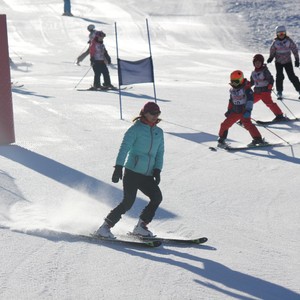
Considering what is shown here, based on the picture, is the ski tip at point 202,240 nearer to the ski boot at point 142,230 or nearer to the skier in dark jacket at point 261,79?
the ski boot at point 142,230

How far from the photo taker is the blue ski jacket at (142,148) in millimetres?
7047

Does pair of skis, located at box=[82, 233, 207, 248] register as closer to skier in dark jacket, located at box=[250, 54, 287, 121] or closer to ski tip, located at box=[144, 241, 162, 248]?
ski tip, located at box=[144, 241, 162, 248]

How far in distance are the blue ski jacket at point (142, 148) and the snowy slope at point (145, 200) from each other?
701mm

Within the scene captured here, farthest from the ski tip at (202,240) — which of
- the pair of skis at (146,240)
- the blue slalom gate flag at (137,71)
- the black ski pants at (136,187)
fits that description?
the blue slalom gate flag at (137,71)

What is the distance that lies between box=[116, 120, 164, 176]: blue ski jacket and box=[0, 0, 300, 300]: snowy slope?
0.70 metres

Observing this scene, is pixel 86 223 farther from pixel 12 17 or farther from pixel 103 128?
pixel 12 17

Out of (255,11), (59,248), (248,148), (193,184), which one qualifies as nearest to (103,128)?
(248,148)

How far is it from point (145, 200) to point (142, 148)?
1878mm

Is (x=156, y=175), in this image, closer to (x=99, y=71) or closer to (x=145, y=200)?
(x=145, y=200)

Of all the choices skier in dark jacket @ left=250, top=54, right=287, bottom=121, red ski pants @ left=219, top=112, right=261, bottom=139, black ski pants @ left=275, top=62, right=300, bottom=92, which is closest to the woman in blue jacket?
red ski pants @ left=219, top=112, right=261, bottom=139

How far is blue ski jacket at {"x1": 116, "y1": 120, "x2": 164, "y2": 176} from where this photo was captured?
7047 millimetres

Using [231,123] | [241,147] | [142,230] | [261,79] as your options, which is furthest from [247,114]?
[142,230]

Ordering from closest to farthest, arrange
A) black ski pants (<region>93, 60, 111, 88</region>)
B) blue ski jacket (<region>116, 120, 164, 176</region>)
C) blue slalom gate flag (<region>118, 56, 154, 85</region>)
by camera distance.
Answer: blue ski jacket (<region>116, 120, 164, 176</region>)
blue slalom gate flag (<region>118, 56, 154, 85</region>)
black ski pants (<region>93, 60, 111, 88</region>)

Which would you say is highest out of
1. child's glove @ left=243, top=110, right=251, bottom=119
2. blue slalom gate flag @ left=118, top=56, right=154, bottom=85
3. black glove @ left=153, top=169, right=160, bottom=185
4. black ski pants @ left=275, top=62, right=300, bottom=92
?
black glove @ left=153, top=169, right=160, bottom=185
